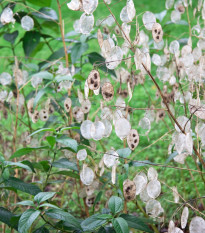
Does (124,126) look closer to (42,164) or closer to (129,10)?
(129,10)

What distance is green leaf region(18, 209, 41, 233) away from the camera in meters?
A: 0.84

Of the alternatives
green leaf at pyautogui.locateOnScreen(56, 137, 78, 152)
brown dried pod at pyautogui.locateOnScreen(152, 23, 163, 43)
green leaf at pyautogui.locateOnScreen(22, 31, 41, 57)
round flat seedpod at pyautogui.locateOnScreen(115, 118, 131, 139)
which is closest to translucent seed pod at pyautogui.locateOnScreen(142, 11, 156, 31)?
brown dried pod at pyautogui.locateOnScreen(152, 23, 163, 43)

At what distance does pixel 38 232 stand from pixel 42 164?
0.72 feet

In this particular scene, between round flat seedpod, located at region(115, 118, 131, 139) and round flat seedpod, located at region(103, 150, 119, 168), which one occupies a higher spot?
round flat seedpod, located at region(115, 118, 131, 139)

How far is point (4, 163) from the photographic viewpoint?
994 mm

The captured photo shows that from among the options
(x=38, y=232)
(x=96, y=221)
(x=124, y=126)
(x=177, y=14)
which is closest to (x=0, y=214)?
(x=38, y=232)

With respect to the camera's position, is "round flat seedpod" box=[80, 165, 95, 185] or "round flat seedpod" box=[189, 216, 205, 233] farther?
"round flat seedpod" box=[80, 165, 95, 185]

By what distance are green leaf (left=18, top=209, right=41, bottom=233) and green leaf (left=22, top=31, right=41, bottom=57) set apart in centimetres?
89

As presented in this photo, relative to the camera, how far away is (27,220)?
0.85 m

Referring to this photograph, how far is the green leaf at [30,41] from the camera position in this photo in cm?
159

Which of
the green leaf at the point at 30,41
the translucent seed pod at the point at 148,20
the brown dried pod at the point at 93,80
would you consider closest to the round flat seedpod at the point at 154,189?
the brown dried pod at the point at 93,80

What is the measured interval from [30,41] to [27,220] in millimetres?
956

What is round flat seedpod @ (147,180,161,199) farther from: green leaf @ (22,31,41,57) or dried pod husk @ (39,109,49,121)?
green leaf @ (22,31,41,57)

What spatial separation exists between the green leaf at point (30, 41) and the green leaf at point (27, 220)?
35.0 inches
